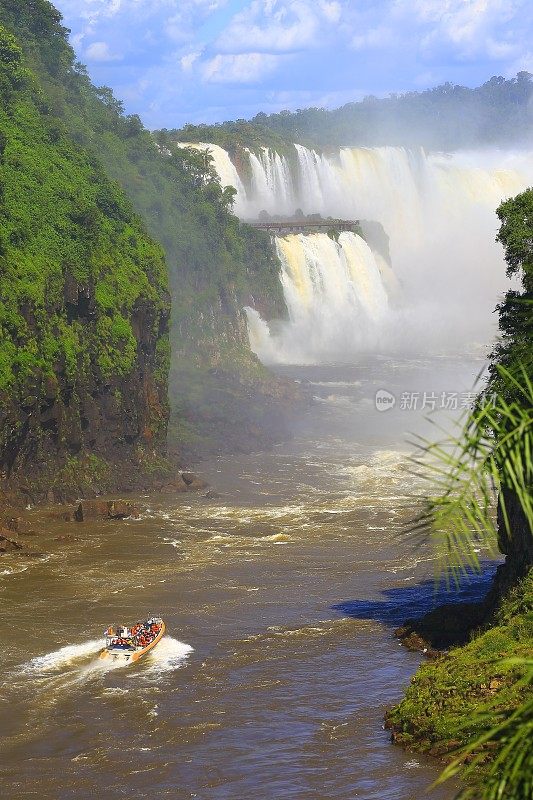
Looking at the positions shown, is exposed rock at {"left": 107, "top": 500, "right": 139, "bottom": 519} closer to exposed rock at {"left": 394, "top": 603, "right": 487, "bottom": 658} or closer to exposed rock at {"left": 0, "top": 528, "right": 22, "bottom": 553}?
exposed rock at {"left": 0, "top": 528, "right": 22, "bottom": 553}

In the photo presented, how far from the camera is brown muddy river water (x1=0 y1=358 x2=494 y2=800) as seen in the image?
23.4m

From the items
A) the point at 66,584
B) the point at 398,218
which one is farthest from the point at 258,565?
the point at 398,218

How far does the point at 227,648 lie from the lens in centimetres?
3052

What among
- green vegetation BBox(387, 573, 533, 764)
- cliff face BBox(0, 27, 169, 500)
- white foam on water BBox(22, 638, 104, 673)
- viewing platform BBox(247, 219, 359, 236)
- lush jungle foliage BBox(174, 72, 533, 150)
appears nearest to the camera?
green vegetation BBox(387, 573, 533, 764)

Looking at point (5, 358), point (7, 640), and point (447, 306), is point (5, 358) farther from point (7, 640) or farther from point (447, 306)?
point (447, 306)

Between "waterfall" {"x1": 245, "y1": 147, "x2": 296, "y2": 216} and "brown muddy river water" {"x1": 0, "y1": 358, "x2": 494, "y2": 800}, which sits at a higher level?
Result: "waterfall" {"x1": 245, "y1": 147, "x2": 296, "y2": 216}

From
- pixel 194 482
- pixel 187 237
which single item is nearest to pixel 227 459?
pixel 194 482

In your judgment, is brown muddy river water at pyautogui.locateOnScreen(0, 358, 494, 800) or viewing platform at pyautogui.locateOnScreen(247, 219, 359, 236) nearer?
brown muddy river water at pyautogui.locateOnScreen(0, 358, 494, 800)

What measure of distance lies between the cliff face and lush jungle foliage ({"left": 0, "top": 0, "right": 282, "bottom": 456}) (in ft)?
36.9

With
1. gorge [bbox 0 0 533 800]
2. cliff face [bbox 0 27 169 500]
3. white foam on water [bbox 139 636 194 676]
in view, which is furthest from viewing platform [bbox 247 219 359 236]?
white foam on water [bbox 139 636 194 676]

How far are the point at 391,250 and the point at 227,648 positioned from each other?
8292 centimetres

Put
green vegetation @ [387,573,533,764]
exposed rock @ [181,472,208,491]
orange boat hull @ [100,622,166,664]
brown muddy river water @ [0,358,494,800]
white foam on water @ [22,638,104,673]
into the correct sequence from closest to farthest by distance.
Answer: green vegetation @ [387,573,533,764]
brown muddy river water @ [0,358,494,800]
white foam on water @ [22,638,104,673]
orange boat hull @ [100,622,166,664]
exposed rock @ [181,472,208,491]

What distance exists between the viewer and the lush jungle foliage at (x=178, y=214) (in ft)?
233

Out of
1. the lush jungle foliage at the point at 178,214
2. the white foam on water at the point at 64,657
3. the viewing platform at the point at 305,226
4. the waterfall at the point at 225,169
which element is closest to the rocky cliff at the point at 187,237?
the lush jungle foliage at the point at 178,214
